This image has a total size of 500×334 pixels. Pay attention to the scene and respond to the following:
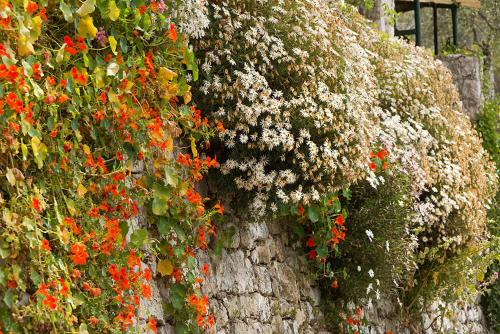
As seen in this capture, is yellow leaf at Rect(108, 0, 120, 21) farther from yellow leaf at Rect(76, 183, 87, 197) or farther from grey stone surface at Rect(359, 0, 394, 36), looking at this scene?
grey stone surface at Rect(359, 0, 394, 36)

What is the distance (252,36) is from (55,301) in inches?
105

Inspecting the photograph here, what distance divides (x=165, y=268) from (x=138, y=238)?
0.46 metres

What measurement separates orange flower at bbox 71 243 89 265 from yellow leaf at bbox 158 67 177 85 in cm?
136

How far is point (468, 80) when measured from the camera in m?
12.8

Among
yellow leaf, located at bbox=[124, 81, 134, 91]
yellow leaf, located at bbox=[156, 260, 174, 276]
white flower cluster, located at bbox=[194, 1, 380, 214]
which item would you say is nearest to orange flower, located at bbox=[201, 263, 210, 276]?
yellow leaf, located at bbox=[156, 260, 174, 276]

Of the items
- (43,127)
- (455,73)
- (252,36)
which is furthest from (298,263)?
(455,73)

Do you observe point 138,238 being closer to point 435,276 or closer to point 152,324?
point 152,324

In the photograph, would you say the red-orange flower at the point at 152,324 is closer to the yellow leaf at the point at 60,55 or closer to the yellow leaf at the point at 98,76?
the yellow leaf at the point at 98,76

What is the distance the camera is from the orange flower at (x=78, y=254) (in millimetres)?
4352

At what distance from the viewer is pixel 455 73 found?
12.9 m

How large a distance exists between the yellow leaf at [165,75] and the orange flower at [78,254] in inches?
53.4

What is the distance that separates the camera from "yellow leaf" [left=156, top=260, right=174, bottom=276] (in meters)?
5.46

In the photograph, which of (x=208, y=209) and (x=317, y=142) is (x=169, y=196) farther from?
(x=317, y=142)

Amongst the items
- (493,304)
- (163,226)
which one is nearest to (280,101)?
(163,226)
